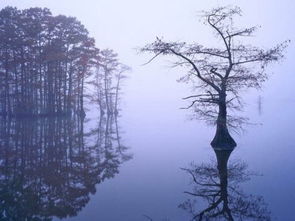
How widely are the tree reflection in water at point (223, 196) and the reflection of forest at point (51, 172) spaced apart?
3.12 m

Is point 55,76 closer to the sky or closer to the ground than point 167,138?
closer to the sky

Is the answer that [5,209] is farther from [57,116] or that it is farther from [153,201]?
[57,116]

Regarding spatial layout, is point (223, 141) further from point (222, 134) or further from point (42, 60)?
point (42, 60)

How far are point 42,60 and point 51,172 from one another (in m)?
34.0

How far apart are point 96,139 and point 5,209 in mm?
15757

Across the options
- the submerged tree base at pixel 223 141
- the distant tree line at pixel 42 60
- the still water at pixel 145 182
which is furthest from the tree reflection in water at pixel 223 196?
the distant tree line at pixel 42 60

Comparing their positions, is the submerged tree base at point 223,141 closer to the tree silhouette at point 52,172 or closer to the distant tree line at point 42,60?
the tree silhouette at point 52,172

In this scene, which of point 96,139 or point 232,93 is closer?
point 232,93

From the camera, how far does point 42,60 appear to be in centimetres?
4491

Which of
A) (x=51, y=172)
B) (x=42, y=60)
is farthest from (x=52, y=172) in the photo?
(x=42, y=60)

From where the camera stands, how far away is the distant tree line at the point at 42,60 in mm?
43812

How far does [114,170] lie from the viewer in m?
14.2

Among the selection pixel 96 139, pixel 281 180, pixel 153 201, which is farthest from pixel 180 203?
pixel 96 139

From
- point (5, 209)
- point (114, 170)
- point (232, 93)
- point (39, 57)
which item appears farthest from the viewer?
point (39, 57)
